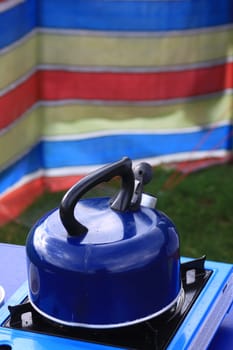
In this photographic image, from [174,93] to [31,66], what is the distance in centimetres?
69

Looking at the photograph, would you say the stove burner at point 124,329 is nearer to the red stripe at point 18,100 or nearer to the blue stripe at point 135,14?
the red stripe at point 18,100

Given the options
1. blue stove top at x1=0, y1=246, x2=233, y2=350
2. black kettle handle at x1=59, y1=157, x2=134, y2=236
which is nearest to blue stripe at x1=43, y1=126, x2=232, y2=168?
blue stove top at x1=0, y1=246, x2=233, y2=350

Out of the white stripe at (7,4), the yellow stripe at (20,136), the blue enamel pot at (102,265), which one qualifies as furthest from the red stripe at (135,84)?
the blue enamel pot at (102,265)

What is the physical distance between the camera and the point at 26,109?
3.03 metres

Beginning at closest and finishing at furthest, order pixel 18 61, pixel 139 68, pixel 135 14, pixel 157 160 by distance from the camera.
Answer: pixel 18 61, pixel 135 14, pixel 139 68, pixel 157 160

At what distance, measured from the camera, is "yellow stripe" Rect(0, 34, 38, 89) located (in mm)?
Result: 2801

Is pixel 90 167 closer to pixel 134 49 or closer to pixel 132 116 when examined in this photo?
pixel 132 116

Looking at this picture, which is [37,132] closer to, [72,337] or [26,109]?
[26,109]

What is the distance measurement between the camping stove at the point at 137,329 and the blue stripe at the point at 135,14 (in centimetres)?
200

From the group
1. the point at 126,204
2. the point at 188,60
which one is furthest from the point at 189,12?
the point at 126,204

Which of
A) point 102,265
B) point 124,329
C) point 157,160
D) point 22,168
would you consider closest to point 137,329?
point 124,329

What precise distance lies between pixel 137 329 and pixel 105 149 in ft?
7.35

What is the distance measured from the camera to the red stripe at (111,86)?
9.73ft

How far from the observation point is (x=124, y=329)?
110 centimetres
